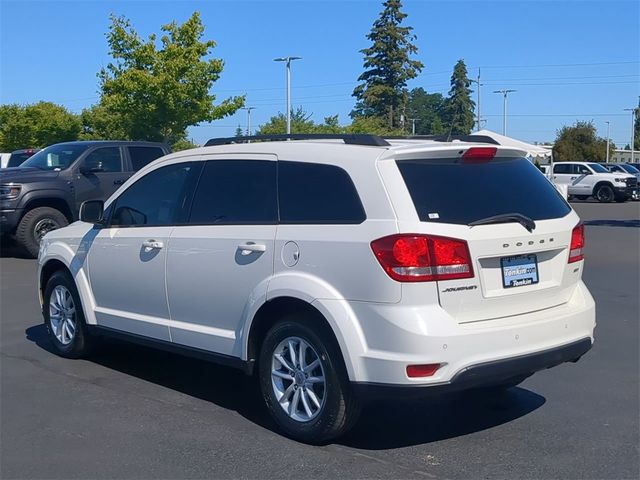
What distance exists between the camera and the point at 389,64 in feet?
189

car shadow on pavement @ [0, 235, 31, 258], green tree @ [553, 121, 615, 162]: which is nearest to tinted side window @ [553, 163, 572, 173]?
green tree @ [553, 121, 615, 162]

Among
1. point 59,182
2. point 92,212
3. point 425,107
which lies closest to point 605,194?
point 59,182

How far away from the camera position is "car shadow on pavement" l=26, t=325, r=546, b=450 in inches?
203

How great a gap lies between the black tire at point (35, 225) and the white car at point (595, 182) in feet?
93.3

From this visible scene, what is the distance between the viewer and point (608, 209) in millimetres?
32469

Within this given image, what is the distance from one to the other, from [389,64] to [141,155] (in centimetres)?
4472

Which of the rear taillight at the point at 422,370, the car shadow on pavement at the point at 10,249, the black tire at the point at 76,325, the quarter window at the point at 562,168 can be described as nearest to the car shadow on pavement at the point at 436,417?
the rear taillight at the point at 422,370

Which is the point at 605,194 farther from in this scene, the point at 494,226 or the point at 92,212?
the point at 494,226

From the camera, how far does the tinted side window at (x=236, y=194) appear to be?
5.38 meters

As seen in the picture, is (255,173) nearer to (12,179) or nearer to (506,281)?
(506,281)

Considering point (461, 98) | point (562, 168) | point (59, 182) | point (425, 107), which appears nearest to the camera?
point (59, 182)

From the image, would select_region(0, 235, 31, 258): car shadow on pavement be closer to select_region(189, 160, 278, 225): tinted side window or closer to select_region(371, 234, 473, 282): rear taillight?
select_region(189, 160, 278, 225): tinted side window

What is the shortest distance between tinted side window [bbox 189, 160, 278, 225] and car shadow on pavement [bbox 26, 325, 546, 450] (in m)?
1.36

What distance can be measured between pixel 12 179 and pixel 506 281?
441 inches
